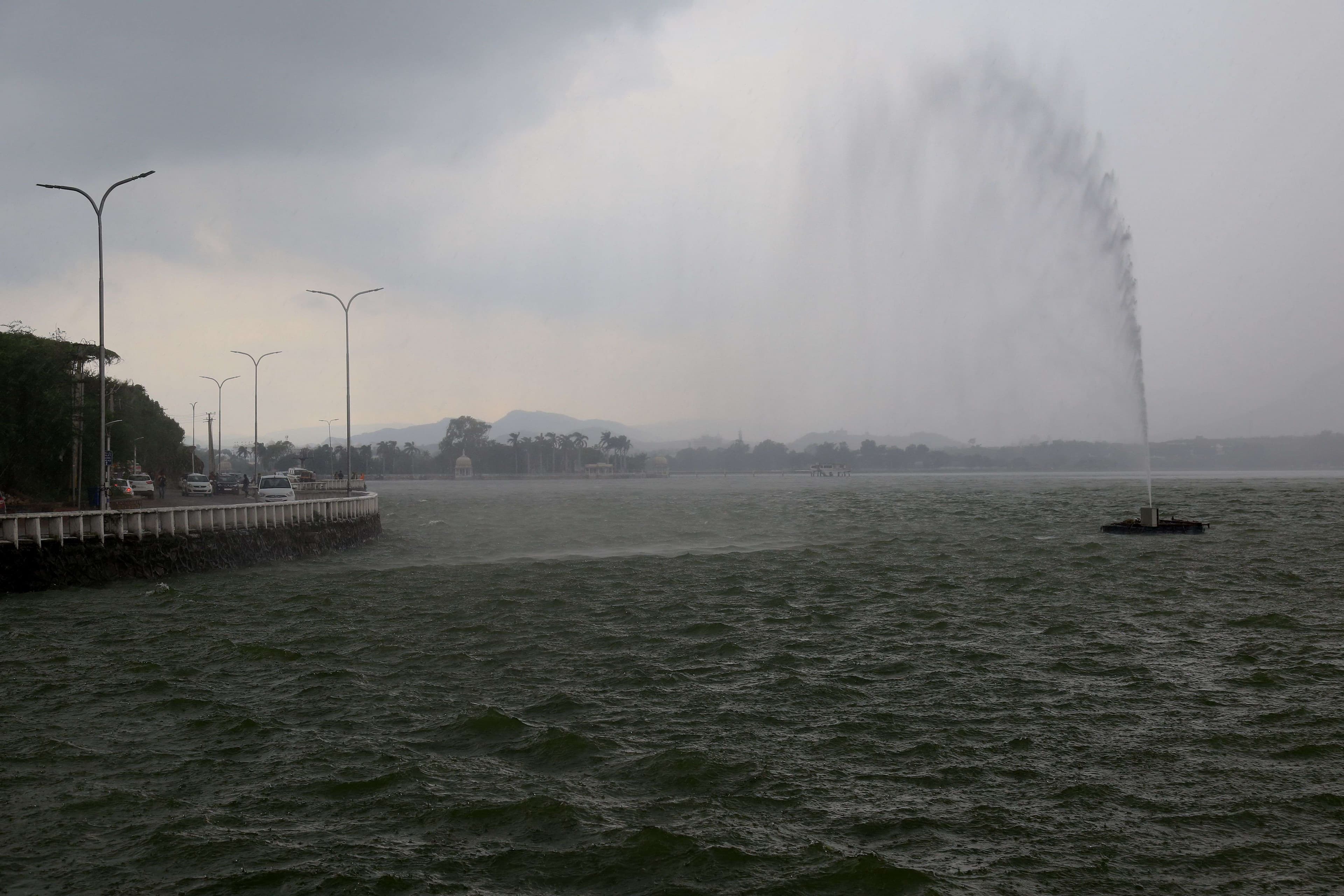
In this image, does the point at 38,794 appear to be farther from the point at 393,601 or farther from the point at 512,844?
the point at 393,601

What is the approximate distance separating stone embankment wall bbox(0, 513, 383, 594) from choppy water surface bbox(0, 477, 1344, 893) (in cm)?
136

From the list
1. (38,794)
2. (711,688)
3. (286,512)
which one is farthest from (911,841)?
(286,512)

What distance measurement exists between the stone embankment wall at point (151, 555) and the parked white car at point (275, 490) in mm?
13514

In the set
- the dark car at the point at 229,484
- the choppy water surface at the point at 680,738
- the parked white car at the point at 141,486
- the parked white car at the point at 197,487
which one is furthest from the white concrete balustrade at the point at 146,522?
the dark car at the point at 229,484

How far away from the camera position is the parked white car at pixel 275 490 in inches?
2480

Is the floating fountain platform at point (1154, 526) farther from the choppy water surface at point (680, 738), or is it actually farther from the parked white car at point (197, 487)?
the parked white car at point (197, 487)

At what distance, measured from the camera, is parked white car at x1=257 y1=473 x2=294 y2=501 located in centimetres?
6300

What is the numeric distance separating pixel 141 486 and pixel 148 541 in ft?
166

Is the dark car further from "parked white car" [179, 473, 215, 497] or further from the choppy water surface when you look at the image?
the choppy water surface

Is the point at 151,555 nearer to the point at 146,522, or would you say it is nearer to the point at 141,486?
the point at 146,522

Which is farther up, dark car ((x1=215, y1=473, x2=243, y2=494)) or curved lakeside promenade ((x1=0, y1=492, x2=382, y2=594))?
dark car ((x1=215, y1=473, x2=243, y2=494))

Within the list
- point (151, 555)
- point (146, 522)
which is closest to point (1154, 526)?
point (151, 555)

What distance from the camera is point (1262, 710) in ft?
52.0

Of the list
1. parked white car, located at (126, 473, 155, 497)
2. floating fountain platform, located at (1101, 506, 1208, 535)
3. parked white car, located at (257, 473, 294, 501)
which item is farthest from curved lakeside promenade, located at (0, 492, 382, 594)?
floating fountain platform, located at (1101, 506, 1208, 535)
